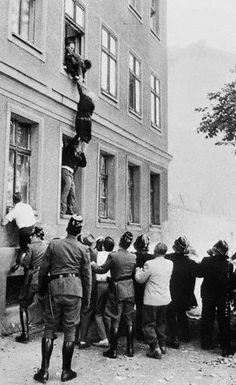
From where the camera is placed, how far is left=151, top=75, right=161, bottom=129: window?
16.3 metres

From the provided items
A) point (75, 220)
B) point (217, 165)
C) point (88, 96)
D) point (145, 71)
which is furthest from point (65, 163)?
point (217, 165)

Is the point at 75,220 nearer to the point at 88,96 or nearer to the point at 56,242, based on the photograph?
the point at 56,242

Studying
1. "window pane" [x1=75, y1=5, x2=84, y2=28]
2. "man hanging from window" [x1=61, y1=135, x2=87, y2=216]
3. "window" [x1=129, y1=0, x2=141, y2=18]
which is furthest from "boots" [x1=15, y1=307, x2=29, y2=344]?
"window" [x1=129, y1=0, x2=141, y2=18]

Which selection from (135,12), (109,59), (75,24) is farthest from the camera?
(135,12)

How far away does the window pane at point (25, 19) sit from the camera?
370 inches

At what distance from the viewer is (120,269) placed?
686 cm

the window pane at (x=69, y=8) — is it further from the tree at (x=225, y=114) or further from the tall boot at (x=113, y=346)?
the tall boot at (x=113, y=346)

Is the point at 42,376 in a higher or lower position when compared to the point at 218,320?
lower

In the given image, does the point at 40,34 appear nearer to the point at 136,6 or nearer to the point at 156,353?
the point at 136,6

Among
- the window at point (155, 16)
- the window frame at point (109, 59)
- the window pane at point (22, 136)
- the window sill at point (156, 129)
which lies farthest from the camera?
the window at point (155, 16)

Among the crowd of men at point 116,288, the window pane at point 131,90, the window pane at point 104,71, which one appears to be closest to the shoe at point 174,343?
the crowd of men at point 116,288

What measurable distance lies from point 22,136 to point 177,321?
468 cm

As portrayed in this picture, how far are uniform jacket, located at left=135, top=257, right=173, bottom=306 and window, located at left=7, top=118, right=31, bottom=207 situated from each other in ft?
10.5

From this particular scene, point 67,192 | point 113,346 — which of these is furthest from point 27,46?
point 113,346
